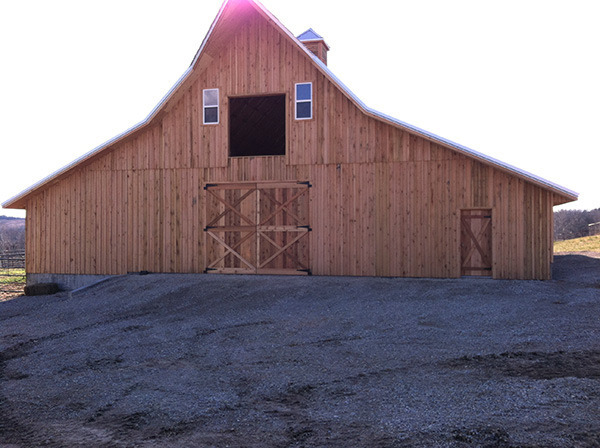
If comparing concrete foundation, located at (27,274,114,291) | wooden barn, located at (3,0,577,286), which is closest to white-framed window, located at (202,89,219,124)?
wooden barn, located at (3,0,577,286)

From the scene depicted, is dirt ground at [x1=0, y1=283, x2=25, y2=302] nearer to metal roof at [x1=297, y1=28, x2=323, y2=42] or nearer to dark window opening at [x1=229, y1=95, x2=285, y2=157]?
dark window opening at [x1=229, y1=95, x2=285, y2=157]

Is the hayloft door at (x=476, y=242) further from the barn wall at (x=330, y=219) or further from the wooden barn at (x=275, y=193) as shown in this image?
the barn wall at (x=330, y=219)

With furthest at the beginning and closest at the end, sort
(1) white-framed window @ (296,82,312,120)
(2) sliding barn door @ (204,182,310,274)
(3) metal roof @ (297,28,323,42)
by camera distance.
Answer: (3) metal roof @ (297,28,323,42) < (2) sliding barn door @ (204,182,310,274) < (1) white-framed window @ (296,82,312,120)

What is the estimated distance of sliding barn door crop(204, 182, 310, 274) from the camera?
16.1 m

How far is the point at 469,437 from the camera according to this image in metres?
4.75

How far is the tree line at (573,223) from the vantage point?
160 feet

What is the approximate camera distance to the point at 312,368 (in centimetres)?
734

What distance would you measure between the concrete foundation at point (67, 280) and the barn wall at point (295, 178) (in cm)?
20

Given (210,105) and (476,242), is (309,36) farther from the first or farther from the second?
(476,242)

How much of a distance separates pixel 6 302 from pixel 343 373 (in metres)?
13.2

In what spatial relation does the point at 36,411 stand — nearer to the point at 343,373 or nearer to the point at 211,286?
the point at 343,373

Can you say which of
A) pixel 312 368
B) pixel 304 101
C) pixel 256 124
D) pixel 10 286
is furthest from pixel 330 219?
pixel 10 286

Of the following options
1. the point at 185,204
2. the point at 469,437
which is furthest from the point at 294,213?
the point at 469,437

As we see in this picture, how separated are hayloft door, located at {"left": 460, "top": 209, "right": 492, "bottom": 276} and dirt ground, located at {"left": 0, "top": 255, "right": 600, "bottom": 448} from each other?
165 cm
